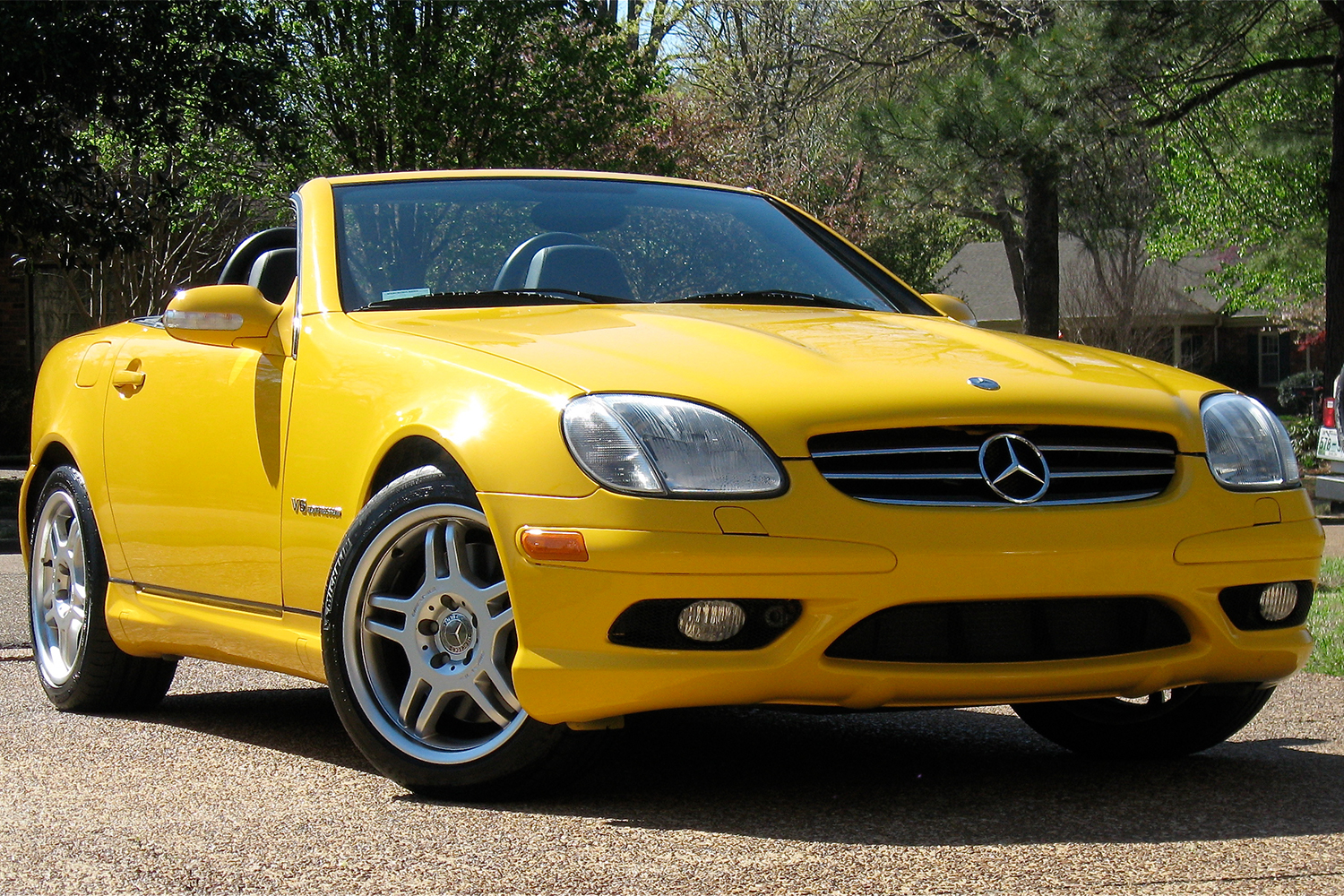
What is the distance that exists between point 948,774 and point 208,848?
1.79 metres

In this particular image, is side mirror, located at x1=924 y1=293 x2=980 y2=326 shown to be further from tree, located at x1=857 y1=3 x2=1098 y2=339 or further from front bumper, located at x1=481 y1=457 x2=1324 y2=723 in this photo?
tree, located at x1=857 y1=3 x2=1098 y2=339

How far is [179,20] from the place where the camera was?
17.9 meters

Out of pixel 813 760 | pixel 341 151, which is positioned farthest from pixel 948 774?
pixel 341 151

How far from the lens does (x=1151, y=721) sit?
466cm

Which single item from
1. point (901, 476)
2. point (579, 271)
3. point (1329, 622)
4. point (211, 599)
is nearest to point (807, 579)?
point (901, 476)

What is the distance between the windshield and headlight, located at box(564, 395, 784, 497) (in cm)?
115

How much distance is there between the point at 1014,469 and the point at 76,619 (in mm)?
3344

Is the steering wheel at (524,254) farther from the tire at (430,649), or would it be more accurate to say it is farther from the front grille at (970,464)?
the front grille at (970,464)

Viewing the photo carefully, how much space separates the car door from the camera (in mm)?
4664

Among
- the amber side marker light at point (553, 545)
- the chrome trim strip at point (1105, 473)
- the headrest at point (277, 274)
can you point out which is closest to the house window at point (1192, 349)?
the headrest at point (277, 274)

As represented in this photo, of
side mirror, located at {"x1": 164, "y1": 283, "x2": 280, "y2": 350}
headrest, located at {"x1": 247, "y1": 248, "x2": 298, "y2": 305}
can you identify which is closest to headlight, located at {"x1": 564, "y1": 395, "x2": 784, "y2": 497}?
side mirror, located at {"x1": 164, "y1": 283, "x2": 280, "y2": 350}

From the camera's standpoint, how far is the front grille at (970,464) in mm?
3693

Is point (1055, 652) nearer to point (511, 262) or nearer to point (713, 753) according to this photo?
point (713, 753)

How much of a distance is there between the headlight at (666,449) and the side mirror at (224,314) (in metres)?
1.40
